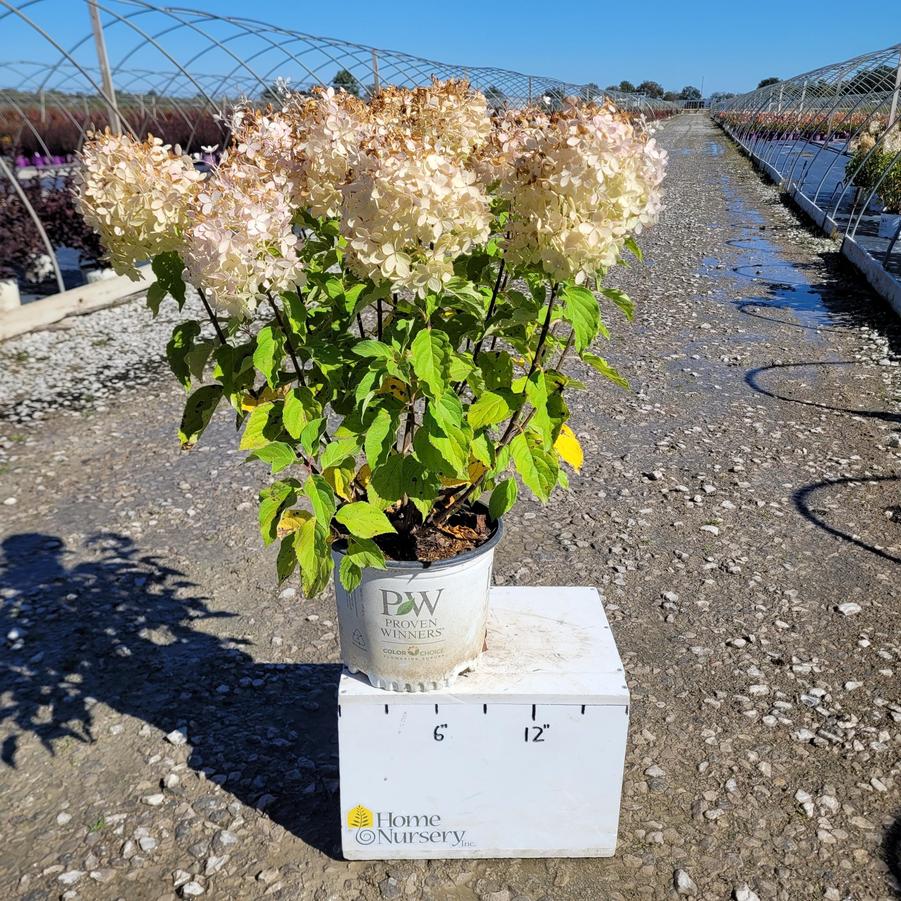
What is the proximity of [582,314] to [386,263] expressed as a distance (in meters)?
0.42

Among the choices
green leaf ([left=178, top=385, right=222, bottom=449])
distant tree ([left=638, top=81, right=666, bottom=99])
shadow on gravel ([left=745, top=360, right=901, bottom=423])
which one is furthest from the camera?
distant tree ([left=638, top=81, right=666, bottom=99])

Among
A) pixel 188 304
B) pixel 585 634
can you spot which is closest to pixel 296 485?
pixel 585 634

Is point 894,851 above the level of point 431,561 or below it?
below

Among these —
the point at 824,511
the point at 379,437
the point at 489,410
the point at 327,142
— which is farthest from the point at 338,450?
the point at 824,511

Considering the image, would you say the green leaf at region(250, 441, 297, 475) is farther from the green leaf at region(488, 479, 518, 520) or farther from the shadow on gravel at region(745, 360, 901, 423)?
the shadow on gravel at region(745, 360, 901, 423)

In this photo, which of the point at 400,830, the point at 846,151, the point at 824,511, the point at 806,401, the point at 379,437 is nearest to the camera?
the point at 379,437

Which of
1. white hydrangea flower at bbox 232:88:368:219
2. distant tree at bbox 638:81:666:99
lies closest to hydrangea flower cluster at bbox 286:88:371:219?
white hydrangea flower at bbox 232:88:368:219

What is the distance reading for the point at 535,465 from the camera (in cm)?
187

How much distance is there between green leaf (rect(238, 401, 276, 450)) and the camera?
73.3 inches

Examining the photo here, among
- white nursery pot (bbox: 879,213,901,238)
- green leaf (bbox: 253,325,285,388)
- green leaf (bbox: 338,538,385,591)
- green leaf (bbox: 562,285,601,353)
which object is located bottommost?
white nursery pot (bbox: 879,213,901,238)

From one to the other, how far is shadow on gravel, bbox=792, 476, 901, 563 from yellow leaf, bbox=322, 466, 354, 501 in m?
2.63

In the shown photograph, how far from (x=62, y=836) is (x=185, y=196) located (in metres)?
1.72

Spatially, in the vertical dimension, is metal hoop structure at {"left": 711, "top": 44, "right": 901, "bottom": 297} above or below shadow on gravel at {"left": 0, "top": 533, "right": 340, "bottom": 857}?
above

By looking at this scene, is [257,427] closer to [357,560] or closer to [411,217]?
[357,560]
